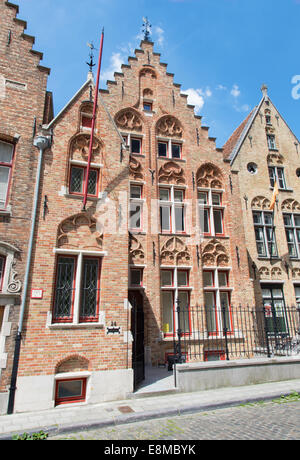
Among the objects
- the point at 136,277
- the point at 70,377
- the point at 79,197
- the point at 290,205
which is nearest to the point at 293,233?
the point at 290,205

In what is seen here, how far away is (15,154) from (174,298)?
8.42 metres

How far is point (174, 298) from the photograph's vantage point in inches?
480

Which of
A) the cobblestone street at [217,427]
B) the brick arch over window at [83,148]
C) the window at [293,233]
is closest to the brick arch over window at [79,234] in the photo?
the brick arch over window at [83,148]

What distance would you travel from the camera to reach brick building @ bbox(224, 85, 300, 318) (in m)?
14.3

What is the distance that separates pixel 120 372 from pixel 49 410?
6.30ft

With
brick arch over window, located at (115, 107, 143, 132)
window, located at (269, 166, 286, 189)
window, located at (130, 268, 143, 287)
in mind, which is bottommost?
window, located at (130, 268, 143, 287)

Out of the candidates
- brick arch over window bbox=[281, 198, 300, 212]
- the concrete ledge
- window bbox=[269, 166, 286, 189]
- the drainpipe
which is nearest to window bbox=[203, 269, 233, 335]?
the concrete ledge

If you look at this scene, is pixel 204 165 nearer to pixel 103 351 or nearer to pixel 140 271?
pixel 140 271

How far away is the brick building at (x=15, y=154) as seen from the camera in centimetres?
698

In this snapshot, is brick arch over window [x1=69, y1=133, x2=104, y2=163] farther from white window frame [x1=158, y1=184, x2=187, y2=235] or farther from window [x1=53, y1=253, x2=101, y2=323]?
white window frame [x1=158, y1=184, x2=187, y2=235]

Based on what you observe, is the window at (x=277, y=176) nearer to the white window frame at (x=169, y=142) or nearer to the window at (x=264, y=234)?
the window at (x=264, y=234)

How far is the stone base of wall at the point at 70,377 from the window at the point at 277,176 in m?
13.7

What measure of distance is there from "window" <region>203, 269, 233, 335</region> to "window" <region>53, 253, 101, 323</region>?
6.17 meters

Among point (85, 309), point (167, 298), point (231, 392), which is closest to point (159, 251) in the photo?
point (167, 298)
